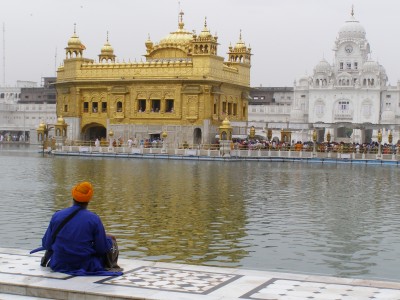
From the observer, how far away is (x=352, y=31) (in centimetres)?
9694

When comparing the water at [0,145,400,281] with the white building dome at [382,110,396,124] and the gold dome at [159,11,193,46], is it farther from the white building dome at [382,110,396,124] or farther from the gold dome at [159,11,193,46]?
the white building dome at [382,110,396,124]

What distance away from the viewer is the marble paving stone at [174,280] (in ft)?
27.4

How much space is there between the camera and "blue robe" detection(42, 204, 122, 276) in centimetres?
891

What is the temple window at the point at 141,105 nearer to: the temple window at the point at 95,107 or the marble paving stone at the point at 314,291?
the temple window at the point at 95,107

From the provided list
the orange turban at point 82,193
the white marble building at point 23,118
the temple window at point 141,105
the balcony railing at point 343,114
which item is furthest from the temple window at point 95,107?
the balcony railing at point 343,114

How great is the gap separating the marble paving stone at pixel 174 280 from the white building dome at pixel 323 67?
8861cm

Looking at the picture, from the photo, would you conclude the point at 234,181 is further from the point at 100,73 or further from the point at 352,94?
the point at 352,94

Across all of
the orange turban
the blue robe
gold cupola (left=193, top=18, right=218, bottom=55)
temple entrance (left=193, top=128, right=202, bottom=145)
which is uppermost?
gold cupola (left=193, top=18, right=218, bottom=55)

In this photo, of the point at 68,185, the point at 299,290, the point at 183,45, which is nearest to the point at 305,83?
the point at 183,45

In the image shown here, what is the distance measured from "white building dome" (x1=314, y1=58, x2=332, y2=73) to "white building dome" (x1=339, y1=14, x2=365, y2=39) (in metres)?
4.22

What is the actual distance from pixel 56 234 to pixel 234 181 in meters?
17.8

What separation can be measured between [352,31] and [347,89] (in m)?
7.85

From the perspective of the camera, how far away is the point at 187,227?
47.7 ft

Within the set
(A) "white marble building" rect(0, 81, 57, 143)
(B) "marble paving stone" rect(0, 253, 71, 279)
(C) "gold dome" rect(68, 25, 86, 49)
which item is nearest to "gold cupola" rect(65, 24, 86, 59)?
(C) "gold dome" rect(68, 25, 86, 49)
